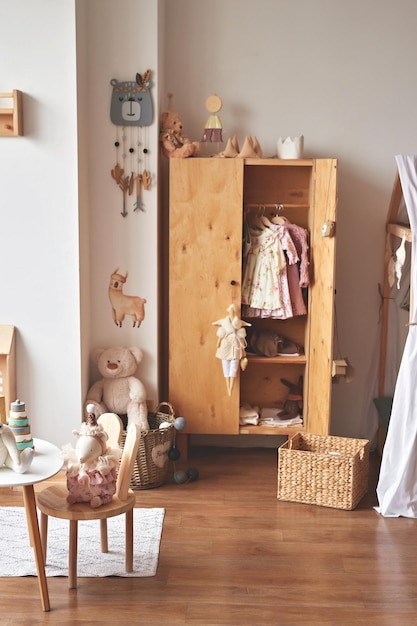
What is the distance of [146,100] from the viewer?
395 centimetres

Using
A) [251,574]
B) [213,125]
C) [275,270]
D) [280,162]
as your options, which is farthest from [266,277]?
[251,574]

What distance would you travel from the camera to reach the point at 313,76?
423 centimetres

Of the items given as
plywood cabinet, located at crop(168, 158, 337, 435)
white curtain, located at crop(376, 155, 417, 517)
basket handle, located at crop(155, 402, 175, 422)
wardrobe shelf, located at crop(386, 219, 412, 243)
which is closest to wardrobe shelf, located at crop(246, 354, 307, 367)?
plywood cabinet, located at crop(168, 158, 337, 435)

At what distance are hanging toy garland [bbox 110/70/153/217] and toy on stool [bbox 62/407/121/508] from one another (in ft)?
4.87

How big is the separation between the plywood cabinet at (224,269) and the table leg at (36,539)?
1484mm

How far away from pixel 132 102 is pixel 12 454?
1.93m

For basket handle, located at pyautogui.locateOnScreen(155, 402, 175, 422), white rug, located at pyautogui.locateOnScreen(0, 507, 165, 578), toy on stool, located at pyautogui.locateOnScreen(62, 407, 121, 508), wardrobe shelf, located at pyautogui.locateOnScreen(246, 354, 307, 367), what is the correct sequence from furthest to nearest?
wardrobe shelf, located at pyautogui.locateOnScreen(246, 354, 307, 367) < basket handle, located at pyautogui.locateOnScreen(155, 402, 175, 422) < white rug, located at pyautogui.locateOnScreen(0, 507, 165, 578) < toy on stool, located at pyautogui.locateOnScreen(62, 407, 121, 508)

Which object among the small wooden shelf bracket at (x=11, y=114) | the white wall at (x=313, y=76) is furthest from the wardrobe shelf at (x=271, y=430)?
the small wooden shelf bracket at (x=11, y=114)

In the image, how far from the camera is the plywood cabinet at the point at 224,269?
13.1 feet

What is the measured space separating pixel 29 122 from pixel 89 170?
0.38 m

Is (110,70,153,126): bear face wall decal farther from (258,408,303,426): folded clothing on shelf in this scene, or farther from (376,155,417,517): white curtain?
(258,408,303,426): folded clothing on shelf

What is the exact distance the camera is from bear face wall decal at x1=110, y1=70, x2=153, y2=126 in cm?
393

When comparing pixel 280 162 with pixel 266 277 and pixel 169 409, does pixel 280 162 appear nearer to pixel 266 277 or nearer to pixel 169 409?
pixel 266 277

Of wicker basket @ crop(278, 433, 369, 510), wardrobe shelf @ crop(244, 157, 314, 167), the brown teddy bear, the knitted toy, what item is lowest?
wicker basket @ crop(278, 433, 369, 510)
